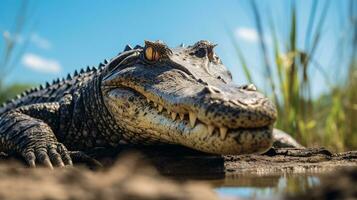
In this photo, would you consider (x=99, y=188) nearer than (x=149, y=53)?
Yes

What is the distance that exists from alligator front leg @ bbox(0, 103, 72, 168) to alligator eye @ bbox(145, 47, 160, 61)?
1.05 metres

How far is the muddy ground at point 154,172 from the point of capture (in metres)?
1.55

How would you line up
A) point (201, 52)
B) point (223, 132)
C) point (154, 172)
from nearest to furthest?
point (154, 172)
point (223, 132)
point (201, 52)

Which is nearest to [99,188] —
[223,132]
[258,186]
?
[258,186]

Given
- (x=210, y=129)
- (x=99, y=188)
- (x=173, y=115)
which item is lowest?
(x=99, y=188)

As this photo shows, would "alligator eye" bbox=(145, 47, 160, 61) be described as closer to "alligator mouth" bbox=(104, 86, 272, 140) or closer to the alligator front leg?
"alligator mouth" bbox=(104, 86, 272, 140)

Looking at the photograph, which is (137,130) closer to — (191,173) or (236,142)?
(191,173)

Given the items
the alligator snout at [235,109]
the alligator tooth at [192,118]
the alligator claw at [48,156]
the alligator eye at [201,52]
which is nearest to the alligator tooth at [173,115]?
the alligator tooth at [192,118]

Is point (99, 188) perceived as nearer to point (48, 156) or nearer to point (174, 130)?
point (174, 130)

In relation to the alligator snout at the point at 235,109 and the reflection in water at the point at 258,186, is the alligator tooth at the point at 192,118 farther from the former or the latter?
the reflection in water at the point at 258,186

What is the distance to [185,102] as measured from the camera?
144 inches

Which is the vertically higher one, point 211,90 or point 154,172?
point 211,90

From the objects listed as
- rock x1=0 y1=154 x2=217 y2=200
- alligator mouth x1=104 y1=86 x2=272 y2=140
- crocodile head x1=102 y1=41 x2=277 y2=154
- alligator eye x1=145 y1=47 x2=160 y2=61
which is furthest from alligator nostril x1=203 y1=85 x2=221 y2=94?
rock x1=0 y1=154 x2=217 y2=200

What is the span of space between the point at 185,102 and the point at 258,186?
1.03 metres
